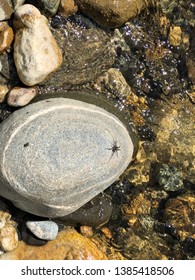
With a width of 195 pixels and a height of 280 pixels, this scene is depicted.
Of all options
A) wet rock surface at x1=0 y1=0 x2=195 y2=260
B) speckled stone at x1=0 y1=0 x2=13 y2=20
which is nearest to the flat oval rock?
wet rock surface at x1=0 y1=0 x2=195 y2=260

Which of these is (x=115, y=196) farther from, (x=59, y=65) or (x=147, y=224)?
(x=59, y=65)

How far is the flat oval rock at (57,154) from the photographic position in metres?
4.48

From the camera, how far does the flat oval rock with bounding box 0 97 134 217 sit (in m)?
4.48

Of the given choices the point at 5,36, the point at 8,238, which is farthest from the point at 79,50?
the point at 8,238

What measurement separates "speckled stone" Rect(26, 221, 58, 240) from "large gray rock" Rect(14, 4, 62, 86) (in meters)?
1.61

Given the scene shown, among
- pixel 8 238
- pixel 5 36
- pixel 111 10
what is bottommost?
pixel 8 238

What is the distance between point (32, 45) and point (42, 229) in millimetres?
2049

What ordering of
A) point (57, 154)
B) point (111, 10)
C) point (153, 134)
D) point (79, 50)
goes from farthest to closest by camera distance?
point (153, 134), point (79, 50), point (111, 10), point (57, 154)

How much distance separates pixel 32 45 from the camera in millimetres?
4586

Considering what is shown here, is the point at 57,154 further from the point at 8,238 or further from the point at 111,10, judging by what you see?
the point at 111,10

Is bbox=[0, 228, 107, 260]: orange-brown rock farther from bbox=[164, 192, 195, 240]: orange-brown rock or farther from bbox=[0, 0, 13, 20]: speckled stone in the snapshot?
bbox=[0, 0, 13, 20]: speckled stone

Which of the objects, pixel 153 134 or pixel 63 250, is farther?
pixel 153 134

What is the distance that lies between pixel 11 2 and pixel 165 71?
204cm

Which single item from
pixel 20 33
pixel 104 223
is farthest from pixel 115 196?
pixel 20 33
